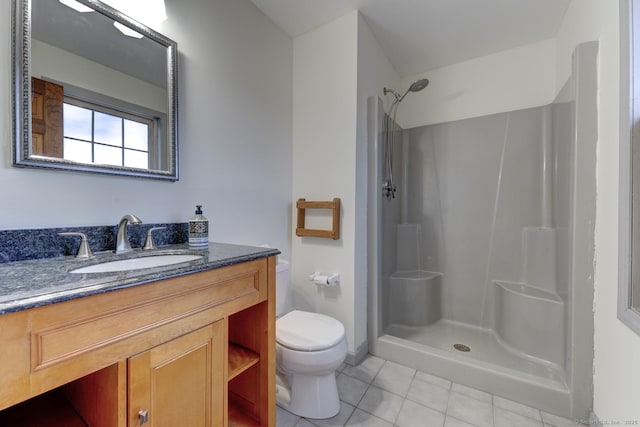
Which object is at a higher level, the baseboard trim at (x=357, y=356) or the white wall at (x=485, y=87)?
the white wall at (x=485, y=87)

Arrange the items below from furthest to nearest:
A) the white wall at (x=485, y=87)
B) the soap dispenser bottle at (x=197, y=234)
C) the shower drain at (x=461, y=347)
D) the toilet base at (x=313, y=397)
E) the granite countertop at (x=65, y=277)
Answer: the white wall at (x=485, y=87) < the shower drain at (x=461, y=347) < the toilet base at (x=313, y=397) < the soap dispenser bottle at (x=197, y=234) < the granite countertop at (x=65, y=277)

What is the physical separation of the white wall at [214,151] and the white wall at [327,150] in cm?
11

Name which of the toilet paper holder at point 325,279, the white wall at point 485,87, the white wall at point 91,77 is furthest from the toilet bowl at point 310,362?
the white wall at point 485,87

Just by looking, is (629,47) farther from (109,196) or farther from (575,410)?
(109,196)

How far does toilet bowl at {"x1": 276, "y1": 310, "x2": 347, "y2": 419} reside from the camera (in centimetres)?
126

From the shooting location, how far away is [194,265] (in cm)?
83

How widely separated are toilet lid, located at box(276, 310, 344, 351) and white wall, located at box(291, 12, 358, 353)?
1.35 ft

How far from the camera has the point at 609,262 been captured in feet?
3.81

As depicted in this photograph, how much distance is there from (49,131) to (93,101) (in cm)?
20

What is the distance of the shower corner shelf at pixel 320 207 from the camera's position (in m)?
1.81

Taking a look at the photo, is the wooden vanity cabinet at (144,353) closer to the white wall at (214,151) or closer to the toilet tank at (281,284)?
the toilet tank at (281,284)

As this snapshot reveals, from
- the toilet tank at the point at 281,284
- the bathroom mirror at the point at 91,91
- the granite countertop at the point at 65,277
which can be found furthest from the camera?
the toilet tank at the point at 281,284

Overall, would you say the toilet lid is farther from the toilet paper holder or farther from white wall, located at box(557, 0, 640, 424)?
white wall, located at box(557, 0, 640, 424)

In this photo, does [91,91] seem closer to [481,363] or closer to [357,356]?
[357,356]
